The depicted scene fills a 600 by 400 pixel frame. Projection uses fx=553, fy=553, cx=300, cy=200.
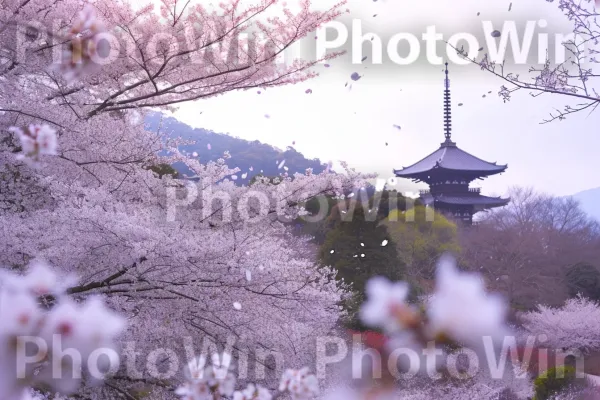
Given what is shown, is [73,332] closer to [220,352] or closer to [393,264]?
[220,352]

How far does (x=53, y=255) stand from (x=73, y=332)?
0.56 metres

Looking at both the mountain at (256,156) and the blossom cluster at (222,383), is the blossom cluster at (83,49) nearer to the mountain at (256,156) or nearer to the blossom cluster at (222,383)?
the blossom cluster at (222,383)

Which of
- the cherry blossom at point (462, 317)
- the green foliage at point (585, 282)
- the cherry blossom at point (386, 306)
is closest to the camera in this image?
the cherry blossom at point (462, 317)

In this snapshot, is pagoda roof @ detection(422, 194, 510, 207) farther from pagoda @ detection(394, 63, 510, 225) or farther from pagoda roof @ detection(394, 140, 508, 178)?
pagoda roof @ detection(394, 140, 508, 178)

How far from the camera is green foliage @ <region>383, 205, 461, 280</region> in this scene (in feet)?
47.9

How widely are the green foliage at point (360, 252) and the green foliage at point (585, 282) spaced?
255 inches

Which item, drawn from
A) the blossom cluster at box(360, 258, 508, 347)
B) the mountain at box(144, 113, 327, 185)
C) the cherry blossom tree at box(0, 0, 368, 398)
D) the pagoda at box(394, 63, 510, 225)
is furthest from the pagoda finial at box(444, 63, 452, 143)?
the cherry blossom tree at box(0, 0, 368, 398)

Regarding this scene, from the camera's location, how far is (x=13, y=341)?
2061 millimetres

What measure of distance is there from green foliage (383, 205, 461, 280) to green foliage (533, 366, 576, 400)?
5110mm

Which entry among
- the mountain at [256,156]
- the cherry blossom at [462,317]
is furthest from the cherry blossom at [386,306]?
the mountain at [256,156]

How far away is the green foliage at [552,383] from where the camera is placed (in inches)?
322

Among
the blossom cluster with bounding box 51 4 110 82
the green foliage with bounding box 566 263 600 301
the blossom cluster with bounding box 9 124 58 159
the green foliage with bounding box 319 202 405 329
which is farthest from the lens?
the green foliage with bounding box 566 263 600 301

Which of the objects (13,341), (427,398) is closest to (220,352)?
(13,341)

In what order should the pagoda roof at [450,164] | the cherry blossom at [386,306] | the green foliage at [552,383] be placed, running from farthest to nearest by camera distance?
the pagoda roof at [450,164]
the cherry blossom at [386,306]
the green foliage at [552,383]
